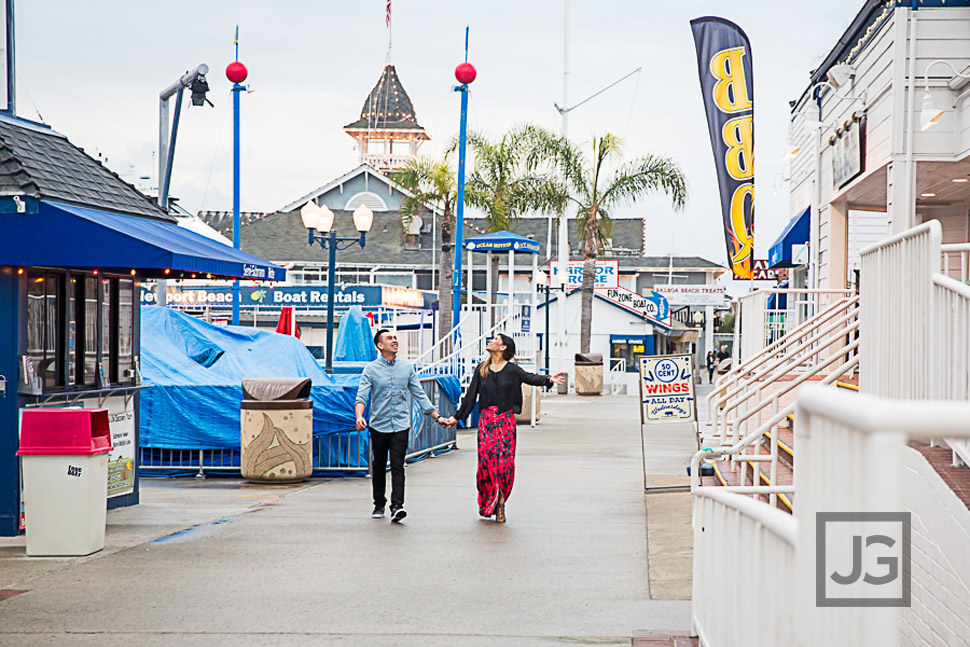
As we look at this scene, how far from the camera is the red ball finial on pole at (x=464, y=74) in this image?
23.9 metres

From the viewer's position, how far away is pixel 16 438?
940 cm

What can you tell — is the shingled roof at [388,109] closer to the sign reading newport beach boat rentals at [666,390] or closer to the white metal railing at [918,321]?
the sign reading newport beach boat rentals at [666,390]

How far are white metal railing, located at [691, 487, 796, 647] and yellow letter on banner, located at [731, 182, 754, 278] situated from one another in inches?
538

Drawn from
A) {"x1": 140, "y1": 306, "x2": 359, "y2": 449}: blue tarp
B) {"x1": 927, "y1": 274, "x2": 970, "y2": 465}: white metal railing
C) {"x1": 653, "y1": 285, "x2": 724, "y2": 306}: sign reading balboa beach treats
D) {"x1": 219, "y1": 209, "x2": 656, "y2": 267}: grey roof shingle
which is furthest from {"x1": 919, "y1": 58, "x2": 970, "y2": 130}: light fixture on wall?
{"x1": 219, "y1": 209, "x2": 656, "y2": 267}: grey roof shingle

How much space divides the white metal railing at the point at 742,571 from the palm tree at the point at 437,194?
30310 millimetres

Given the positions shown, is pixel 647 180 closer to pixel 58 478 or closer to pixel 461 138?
pixel 461 138

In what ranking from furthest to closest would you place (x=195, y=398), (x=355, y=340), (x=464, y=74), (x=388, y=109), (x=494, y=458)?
(x=388, y=109), (x=464, y=74), (x=355, y=340), (x=195, y=398), (x=494, y=458)

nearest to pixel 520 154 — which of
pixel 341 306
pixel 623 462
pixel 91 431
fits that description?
pixel 341 306

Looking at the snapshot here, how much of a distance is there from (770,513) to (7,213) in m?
7.52

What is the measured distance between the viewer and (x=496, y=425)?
10.9 meters

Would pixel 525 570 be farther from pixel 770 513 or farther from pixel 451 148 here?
pixel 451 148

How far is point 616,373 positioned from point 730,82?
32921 mm

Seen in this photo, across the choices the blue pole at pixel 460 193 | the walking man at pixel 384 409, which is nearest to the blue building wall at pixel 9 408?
the walking man at pixel 384 409

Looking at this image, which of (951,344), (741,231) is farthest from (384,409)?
(741,231)
